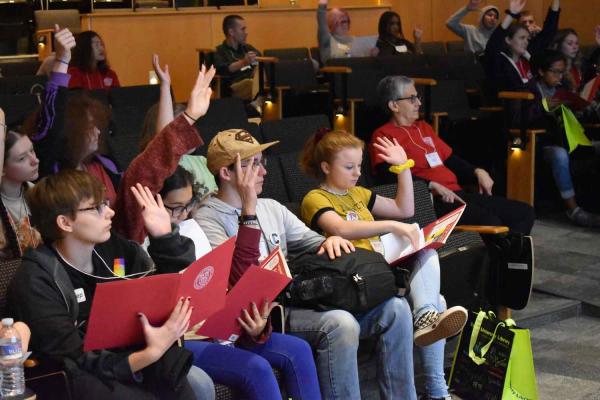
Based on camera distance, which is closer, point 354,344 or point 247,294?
point 247,294

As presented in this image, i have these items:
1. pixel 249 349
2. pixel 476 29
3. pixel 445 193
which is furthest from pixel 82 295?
pixel 476 29

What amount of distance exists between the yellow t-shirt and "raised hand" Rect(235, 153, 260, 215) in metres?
0.48

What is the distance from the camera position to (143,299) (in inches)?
101

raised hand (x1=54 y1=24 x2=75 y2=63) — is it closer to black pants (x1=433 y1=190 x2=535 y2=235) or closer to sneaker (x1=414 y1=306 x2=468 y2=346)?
sneaker (x1=414 y1=306 x2=468 y2=346)

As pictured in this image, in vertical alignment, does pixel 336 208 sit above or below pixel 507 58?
below

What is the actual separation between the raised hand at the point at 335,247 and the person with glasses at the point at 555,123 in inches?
124

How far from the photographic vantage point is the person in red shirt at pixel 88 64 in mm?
6551

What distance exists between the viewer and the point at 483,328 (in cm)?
385

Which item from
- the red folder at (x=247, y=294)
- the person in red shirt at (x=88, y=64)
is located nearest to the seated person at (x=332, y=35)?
the person in red shirt at (x=88, y=64)

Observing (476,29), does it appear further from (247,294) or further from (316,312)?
(247,294)

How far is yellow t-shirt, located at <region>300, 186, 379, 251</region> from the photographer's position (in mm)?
3777

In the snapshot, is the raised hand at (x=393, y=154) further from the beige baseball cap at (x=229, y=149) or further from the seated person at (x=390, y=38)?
the seated person at (x=390, y=38)

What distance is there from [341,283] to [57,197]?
1.09 metres

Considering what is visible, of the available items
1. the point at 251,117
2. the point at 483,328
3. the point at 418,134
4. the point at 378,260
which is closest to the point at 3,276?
the point at 378,260
